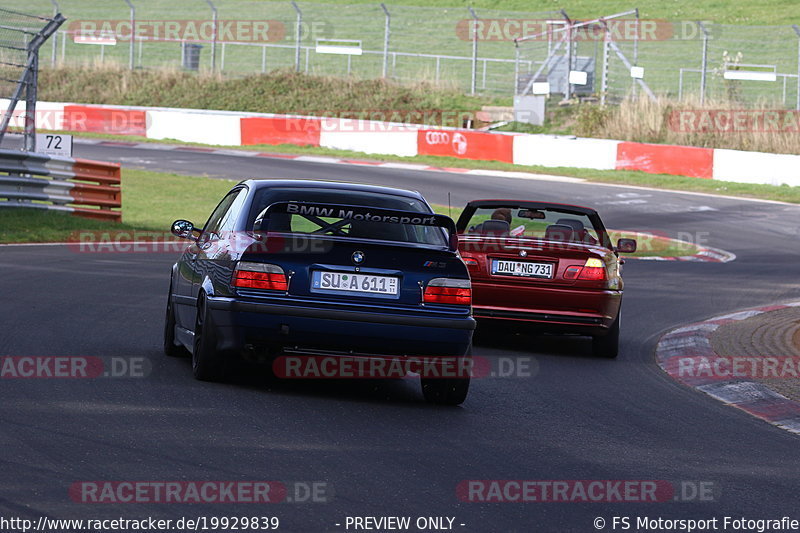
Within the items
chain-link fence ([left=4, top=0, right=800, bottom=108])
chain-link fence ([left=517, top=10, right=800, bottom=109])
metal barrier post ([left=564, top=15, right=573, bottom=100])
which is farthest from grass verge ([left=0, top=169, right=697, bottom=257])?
chain-link fence ([left=517, top=10, right=800, bottom=109])

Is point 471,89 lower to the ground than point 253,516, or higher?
higher

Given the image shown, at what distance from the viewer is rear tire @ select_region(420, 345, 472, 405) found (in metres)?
8.28

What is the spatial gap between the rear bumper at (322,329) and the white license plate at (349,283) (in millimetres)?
144

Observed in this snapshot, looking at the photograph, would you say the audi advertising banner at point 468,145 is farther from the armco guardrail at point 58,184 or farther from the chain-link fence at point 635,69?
the armco guardrail at point 58,184

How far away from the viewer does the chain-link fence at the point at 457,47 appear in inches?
1544

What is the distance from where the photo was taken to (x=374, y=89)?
43719mm

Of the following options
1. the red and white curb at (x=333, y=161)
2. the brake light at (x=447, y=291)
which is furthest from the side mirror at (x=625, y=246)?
the red and white curb at (x=333, y=161)

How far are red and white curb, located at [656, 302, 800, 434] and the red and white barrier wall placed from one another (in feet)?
60.5

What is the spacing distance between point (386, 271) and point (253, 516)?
9.55 feet

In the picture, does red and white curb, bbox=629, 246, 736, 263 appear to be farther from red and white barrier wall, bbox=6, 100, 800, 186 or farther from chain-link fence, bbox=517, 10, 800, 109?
chain-link fence, bbox=517, 10, 800, 109

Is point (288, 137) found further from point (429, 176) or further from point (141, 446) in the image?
point (141, 446)

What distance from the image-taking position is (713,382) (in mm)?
10039

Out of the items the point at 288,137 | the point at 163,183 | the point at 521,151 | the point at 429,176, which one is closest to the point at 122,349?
the point at 163,183

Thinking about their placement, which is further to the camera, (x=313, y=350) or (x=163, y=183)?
(x=163, y=183)
